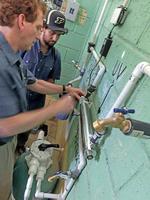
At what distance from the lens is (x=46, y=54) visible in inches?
83.0

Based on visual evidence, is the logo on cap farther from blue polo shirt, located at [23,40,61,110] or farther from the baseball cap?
blue polo shirt, located at [23,40,61,110]

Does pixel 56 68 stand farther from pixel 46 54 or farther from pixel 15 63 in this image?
pixel 15 63

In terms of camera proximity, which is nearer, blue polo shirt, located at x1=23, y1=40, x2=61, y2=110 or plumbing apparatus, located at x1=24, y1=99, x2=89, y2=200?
plumbing apparatus, located at x1=24, y1=99, x2=89, y2=200

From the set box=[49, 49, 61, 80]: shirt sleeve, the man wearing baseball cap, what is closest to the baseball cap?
the man wearing baseball cap

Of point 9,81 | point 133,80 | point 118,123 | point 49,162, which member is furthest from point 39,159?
point 118,123

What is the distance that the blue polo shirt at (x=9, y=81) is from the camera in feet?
3.63

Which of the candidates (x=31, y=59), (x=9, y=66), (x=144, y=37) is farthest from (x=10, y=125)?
(x=31, y=59)

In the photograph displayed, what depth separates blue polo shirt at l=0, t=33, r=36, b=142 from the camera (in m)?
1.11

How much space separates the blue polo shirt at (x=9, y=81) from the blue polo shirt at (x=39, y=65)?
770 mm

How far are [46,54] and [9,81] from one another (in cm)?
102

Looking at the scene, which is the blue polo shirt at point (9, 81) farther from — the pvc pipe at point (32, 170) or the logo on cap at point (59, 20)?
the logo on cap at point (59, 20)

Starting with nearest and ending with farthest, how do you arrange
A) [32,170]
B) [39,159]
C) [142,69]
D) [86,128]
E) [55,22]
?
1. [142,69]
2. [86,128]
3. [32,170]
4. [39,159]
5. [55,22]

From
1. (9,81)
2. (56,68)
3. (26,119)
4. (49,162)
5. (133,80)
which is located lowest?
(49,162)

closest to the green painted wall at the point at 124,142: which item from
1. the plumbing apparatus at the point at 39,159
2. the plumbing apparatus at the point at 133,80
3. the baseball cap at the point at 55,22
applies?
the plumbing apparatus at the point at 133,80
